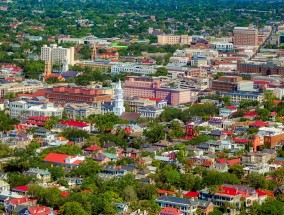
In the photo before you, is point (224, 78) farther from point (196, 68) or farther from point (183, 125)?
point (183, 125)

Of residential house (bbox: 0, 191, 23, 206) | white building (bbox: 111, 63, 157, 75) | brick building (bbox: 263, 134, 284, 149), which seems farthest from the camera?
white building (bbox: 111, 63, 157, 75)

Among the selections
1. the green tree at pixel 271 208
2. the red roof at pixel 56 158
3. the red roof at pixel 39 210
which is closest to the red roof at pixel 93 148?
the red roof at pixel 56 158

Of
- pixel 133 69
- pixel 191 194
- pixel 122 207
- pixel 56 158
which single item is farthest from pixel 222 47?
pixel 122 207

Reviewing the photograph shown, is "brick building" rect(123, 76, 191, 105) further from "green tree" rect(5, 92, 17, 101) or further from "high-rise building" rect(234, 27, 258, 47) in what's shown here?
"high-rise building" rect(234, 27, 258, 47)

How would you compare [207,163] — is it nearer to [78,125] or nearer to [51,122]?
[78,125]

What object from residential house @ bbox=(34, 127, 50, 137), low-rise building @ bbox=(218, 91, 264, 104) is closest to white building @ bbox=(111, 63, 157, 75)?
low-rise building @ bbox=(218, 91, 264, 104)
